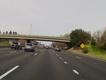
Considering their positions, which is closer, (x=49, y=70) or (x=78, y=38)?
(x=49, y=70)

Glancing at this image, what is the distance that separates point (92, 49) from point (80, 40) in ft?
148

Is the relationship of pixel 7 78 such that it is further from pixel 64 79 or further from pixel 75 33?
pixel 75 33

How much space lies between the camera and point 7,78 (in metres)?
12.3

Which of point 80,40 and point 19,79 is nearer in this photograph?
point 19,79

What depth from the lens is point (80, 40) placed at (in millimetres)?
125688

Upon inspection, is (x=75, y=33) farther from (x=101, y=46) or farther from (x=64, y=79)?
(x=64, y=79)

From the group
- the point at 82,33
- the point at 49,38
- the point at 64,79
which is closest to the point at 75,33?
the point at 82,33

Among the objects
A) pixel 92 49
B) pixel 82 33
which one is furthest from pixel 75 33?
pixel 92 49

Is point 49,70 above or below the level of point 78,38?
above

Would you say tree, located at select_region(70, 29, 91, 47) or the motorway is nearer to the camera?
the motorway

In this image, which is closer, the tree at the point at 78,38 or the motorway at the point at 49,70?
the motorway at the point at 49,70

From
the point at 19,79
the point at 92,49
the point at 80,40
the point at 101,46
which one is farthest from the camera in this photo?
the point at 80,40

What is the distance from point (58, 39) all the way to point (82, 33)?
497 inches

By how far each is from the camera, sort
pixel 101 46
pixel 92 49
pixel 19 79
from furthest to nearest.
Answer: pixel 92 49 → pixel 101 46 → pixel 19 79
